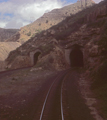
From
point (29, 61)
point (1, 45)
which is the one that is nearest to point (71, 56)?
point (29, 61)

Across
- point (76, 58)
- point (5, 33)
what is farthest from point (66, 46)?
point (5, 33)

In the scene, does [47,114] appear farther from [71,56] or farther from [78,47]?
[71,56]

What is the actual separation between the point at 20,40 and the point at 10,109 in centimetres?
8005

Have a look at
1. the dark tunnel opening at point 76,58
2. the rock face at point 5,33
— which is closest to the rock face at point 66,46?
the dark tunnel opening at point 76,58

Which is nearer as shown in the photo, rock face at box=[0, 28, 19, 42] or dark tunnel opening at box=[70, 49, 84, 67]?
dark tunnel opening at box=[70, 49, 84, 67]

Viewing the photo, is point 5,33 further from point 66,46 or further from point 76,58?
point 66,46

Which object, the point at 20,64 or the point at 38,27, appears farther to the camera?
the point at 38,27

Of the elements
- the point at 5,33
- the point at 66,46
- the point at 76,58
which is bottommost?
the point at 76,58

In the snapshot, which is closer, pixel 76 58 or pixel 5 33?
pixel 76 58

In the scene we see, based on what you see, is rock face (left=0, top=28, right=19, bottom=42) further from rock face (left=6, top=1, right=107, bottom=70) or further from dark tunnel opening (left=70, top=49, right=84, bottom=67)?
dark tunnel opening (left=70, top=49, right=84, bottom=67)

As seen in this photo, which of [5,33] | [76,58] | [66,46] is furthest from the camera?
[5,33]

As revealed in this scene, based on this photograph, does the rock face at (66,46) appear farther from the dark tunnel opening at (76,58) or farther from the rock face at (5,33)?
the rock face at (5,33)

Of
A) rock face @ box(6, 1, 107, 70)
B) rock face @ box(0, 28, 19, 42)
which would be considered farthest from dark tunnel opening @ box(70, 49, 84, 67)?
rock face @ box(0, 28, 19, 42)

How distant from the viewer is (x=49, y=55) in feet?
119
